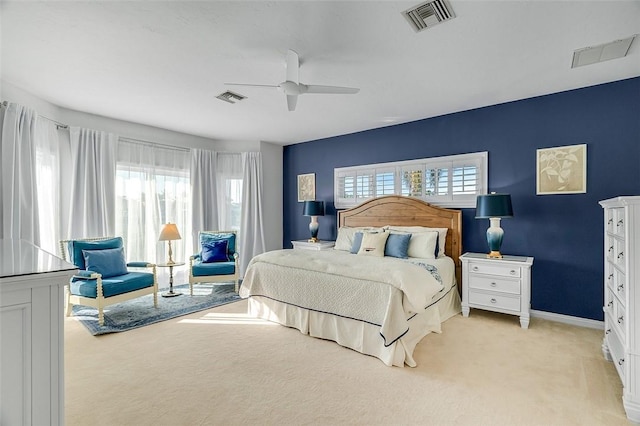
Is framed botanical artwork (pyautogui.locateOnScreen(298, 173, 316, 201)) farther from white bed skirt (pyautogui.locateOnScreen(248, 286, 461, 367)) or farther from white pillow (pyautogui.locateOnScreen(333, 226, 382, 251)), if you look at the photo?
white bed skirt (pyautogui.locateOnScreen(248, 286, 461, 367))

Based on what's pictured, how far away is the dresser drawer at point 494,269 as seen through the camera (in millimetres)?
3557

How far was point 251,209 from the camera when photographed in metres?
6.22

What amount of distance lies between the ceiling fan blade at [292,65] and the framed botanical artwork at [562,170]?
308cm

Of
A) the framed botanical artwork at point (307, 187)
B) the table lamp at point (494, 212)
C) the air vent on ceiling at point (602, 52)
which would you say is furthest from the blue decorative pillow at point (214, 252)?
the air vent on ceiling at point (602, 52)

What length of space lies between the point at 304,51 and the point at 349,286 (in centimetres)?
217

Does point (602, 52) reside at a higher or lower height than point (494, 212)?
higher

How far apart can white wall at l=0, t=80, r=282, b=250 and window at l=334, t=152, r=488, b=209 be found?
1.48 metres

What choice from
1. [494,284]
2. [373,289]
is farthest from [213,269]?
[494,284]

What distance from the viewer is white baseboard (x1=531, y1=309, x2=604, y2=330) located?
347 centimetres

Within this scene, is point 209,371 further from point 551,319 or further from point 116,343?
point 551,319

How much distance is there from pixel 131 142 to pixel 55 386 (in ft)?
14.8

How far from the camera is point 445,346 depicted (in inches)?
120

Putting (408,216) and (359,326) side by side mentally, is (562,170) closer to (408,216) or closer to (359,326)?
(408,216)

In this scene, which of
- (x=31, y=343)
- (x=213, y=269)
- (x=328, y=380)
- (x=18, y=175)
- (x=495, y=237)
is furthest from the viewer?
(x=213, y=269)
